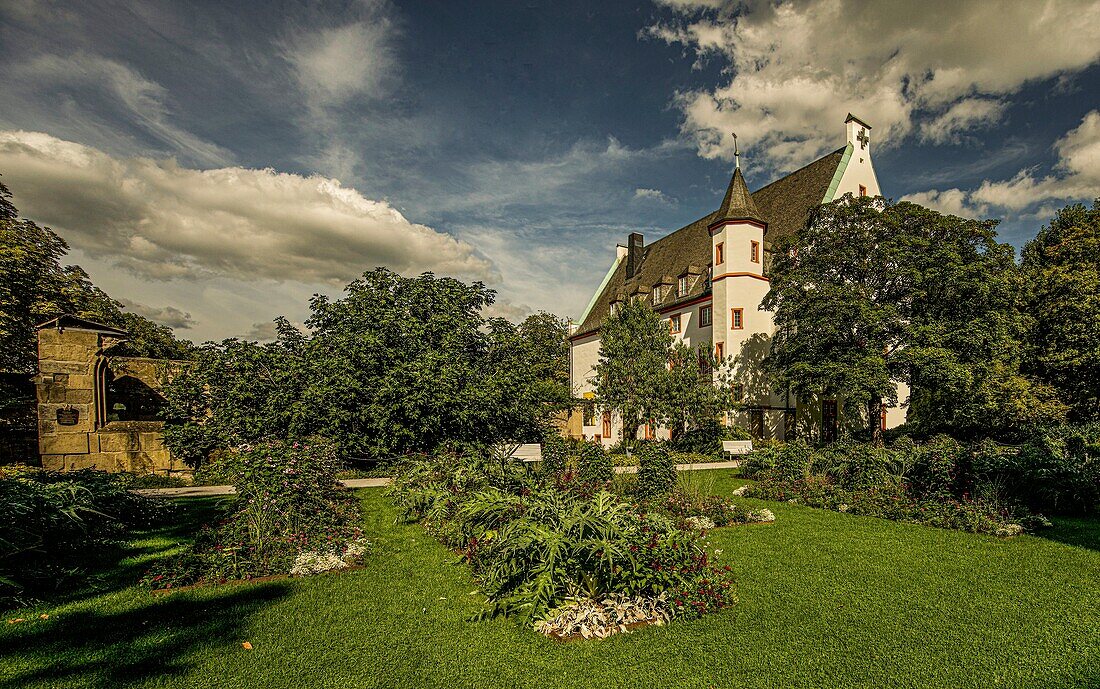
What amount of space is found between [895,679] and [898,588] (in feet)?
7.92

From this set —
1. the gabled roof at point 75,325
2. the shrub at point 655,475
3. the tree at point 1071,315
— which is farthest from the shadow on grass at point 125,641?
the tree at point 1071,315

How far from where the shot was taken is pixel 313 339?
12508mm

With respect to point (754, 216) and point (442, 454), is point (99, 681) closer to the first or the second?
point (442, 454)

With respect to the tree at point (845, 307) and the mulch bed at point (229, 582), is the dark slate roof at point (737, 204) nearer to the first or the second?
the tree at point (845, 307)

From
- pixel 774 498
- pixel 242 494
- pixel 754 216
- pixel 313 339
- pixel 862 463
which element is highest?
pixel 754 216

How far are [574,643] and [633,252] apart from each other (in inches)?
1472

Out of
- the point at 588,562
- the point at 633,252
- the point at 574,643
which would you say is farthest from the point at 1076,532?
the point at 633,252

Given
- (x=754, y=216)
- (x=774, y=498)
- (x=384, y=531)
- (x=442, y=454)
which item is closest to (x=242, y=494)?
(x=384, y=531)

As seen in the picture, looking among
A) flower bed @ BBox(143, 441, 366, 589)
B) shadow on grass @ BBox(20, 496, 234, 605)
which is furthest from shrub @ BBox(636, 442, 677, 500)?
shadow on grass @ BBox(20, 496, 234, 605)

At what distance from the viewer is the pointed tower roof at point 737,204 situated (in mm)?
26312

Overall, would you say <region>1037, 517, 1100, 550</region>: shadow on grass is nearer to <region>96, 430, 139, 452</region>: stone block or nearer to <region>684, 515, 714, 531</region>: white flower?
<region>684, 515, 714, 531</region>: white flower

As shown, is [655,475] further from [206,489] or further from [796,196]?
[796,196]

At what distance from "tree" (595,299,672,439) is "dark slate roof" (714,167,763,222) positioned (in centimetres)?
727

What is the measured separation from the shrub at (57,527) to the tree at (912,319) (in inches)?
834
